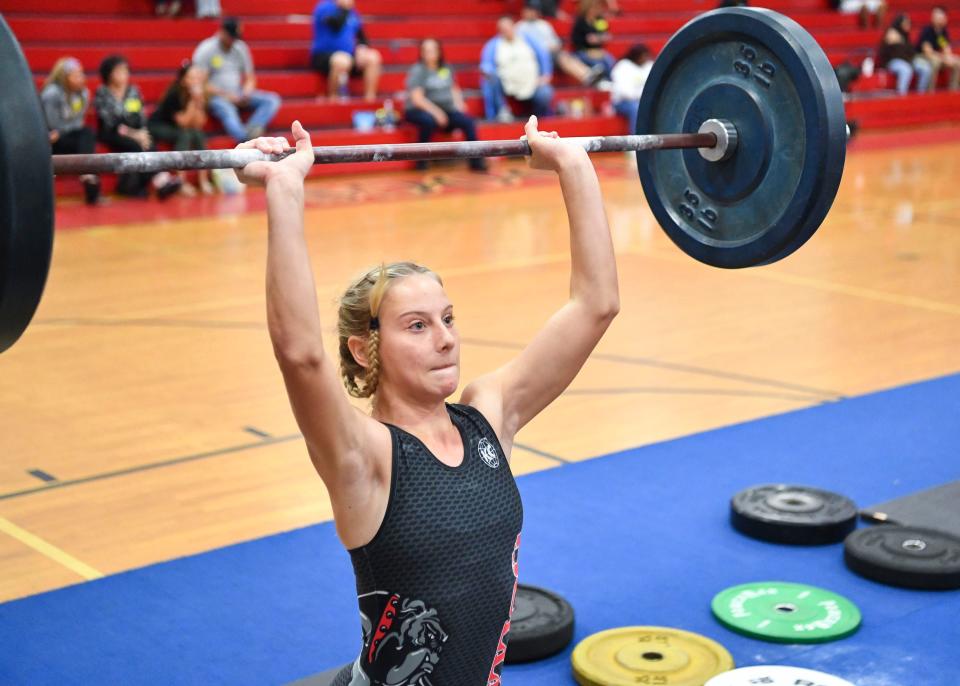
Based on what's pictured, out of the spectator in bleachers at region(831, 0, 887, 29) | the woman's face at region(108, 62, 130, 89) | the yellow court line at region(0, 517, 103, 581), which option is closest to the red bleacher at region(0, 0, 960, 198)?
the spectator in bleachers at region(831, 0, 887, 29)

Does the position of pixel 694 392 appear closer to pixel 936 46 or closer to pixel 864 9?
pixel 936 46

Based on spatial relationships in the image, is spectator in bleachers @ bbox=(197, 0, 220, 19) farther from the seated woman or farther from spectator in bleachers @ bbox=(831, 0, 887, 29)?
spectator in bleachers @ bbox=(831, 0, 887, 29)

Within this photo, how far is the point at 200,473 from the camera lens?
201 inches

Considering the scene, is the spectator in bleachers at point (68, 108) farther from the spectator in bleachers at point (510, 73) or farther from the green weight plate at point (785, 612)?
the green weight plate at point (785, 612)

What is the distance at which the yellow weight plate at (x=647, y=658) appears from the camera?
3.47 metres

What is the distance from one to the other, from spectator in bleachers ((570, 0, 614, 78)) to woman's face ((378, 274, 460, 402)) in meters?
13.5

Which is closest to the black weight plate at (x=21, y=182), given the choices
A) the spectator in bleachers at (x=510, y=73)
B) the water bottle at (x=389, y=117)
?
the water bottle at (x=389, y=117)

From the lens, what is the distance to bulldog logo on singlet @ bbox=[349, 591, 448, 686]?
2.39 m

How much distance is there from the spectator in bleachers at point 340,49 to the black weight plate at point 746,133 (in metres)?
10.1

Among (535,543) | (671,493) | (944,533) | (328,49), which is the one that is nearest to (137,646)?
(535,543)

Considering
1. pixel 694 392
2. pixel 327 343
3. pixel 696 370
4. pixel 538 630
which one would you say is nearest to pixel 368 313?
pixel 538 630

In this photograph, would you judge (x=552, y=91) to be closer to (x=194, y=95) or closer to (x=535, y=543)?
(x=194, y=95)

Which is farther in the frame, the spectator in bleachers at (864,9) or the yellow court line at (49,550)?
the spectator in bleachers at (864,9)

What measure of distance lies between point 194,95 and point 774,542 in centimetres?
832
